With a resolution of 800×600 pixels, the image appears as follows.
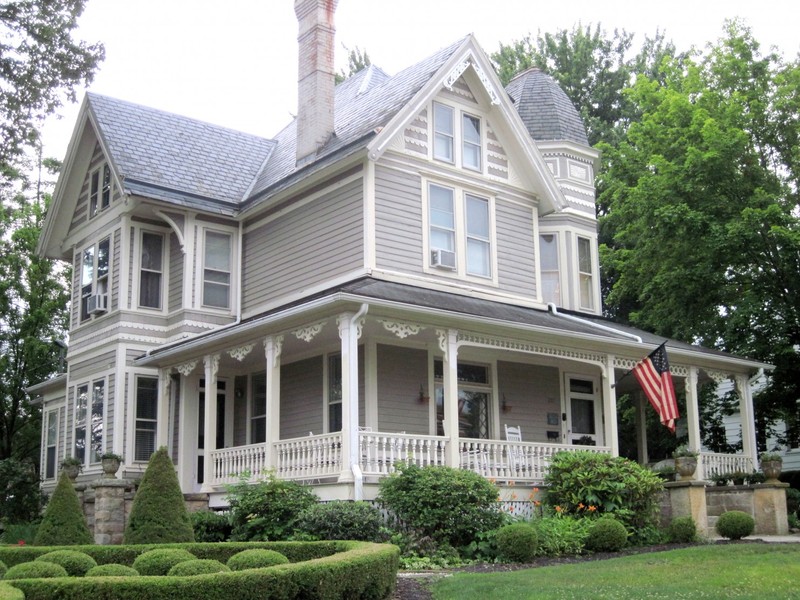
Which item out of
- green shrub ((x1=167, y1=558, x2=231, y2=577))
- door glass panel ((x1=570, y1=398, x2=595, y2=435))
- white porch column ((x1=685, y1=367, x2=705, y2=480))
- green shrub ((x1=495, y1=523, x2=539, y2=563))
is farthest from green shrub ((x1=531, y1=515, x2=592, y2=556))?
green shrub ((x1=167, y1=558, x2=231, y2=577))

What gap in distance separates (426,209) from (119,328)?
692 centimetres

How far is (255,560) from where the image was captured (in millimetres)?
9273

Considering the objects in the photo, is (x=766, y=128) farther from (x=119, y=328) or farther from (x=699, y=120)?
(x=119, y=328)

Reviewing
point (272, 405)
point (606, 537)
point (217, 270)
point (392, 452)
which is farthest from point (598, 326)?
point (217, 270)

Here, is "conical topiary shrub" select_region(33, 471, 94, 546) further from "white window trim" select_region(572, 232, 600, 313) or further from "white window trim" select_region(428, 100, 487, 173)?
"white window trim" select_region(572, 232, 600, 313)

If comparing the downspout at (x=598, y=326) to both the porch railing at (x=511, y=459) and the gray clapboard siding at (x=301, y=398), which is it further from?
the gray clapboard siding at (x=301, y=398)

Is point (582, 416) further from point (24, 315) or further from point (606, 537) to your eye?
point (24, 315)

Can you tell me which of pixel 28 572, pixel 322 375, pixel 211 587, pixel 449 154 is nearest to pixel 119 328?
pixel 322 375

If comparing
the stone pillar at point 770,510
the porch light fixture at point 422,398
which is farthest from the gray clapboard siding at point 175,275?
the stone pillar at point 770,510

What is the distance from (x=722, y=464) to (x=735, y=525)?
15.4 ft

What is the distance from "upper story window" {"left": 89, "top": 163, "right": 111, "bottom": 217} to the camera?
70.7 ft

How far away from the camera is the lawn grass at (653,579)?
364 inches

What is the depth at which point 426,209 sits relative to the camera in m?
18.7

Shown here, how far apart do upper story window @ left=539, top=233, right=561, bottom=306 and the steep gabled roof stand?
7157 millimetres
